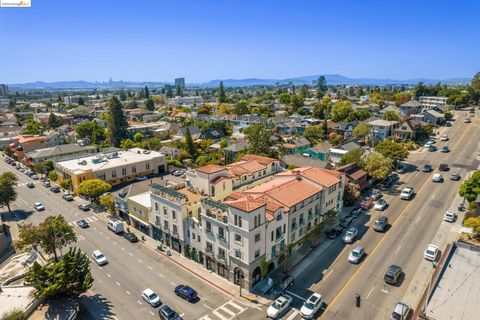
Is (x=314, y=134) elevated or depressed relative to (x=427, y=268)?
elevated

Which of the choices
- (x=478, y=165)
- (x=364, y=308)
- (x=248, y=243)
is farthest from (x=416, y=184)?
(x=248, y=243)

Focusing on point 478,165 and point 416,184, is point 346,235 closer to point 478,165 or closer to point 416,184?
point 416,184

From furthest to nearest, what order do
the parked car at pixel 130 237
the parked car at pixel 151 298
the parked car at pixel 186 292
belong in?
the parked car at pixel 130 237 → the parked car at pixel 186 292 → the parked car at pixel 151 298

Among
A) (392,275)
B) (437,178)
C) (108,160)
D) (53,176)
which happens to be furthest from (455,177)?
(53,176)

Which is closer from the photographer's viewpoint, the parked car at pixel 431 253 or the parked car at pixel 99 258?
the parked car at pixel 431 253

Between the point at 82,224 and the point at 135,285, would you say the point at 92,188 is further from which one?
the point at 135,285

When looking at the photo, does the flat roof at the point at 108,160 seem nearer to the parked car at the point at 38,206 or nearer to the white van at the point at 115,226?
the parked car at the point at 38,206

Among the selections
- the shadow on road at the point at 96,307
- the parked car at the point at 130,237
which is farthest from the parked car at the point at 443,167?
the shadow on road at the point at 96,307
